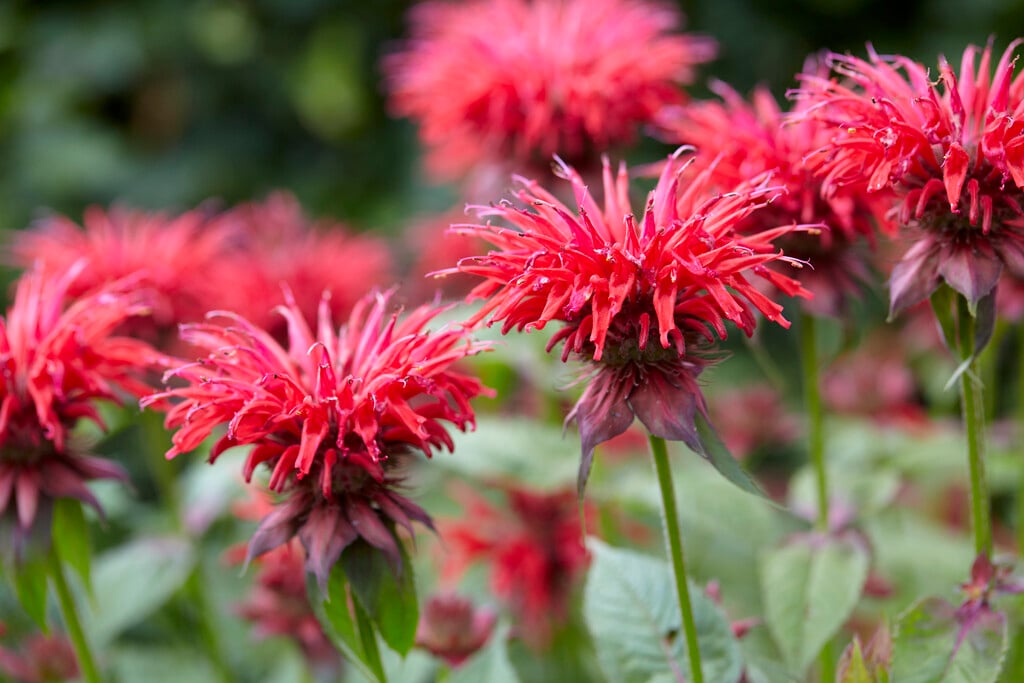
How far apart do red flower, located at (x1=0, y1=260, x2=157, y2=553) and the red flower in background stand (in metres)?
0.57

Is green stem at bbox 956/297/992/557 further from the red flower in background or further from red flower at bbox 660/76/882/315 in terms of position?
the red flower in background

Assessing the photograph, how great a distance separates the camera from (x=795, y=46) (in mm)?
2443

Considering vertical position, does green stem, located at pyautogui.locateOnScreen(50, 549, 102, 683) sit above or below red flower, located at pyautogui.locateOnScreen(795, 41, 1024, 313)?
below

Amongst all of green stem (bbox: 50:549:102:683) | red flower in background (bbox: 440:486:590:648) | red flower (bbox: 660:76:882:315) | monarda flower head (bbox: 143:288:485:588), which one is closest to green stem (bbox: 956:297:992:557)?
red flower (bbox: 660:76:882:315)

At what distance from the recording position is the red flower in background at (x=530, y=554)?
1.43 meters

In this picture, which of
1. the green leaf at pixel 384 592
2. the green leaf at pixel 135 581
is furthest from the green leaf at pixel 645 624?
the green leaf at pixel 135 581

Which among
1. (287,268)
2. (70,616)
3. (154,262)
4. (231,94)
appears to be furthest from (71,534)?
(231,94)

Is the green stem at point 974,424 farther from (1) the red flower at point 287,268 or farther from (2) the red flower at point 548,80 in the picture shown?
(1) the red flower at point 287,268

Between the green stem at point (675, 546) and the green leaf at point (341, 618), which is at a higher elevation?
the green stem at point (675, 546)

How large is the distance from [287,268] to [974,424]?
1113mm

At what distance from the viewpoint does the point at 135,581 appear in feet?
4.32

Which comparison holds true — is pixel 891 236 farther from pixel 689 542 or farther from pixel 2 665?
pixel 2 665

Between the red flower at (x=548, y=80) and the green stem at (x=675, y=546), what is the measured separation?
1.85 feet

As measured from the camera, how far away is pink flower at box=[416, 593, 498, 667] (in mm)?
1021
